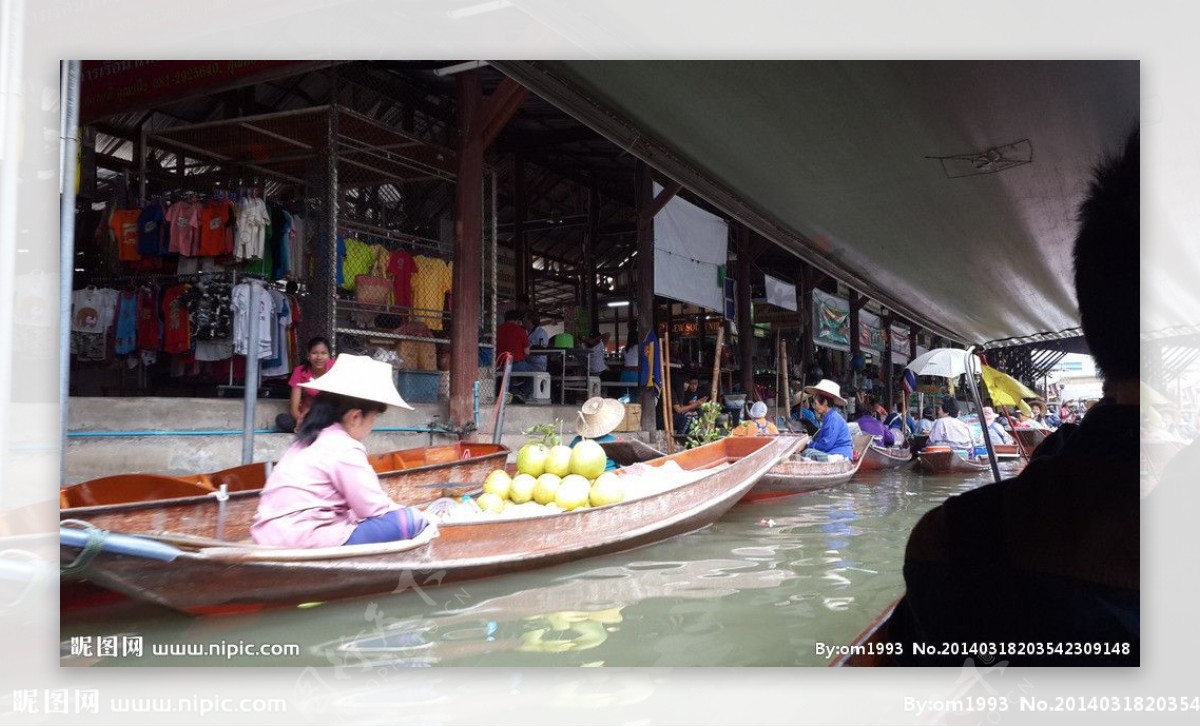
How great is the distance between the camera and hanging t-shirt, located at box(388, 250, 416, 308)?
21.3 ft

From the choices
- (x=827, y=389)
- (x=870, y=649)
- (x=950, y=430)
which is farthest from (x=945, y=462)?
(x=870, y=649)

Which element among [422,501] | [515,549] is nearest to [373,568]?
[515,549]

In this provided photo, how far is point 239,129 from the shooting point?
6.74m

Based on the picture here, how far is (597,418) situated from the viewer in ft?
20.3

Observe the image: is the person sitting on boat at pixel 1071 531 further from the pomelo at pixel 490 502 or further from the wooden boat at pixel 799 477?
the wooden boat at pixel 799 477

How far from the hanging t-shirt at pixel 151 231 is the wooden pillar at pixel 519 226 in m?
5.59

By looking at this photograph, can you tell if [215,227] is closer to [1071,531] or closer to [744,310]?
[1071,531]

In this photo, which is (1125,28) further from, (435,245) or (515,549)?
(435,245)

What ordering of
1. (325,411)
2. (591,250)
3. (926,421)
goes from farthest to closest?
1. (591,250)
2. (926,421)
3. (325,411)

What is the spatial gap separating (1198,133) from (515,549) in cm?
334

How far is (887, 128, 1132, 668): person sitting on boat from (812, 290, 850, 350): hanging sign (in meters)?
5.75

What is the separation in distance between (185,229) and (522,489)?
3197 millimetres

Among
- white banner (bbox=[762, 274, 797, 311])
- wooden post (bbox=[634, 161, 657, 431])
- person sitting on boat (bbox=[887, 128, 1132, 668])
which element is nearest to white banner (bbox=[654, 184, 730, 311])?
wooden post (bbox=[634, 161, 657, 431])

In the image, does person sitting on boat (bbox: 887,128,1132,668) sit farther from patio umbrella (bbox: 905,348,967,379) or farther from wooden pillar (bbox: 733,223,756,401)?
wooden pillar (bbox: 733,223,756,401)
